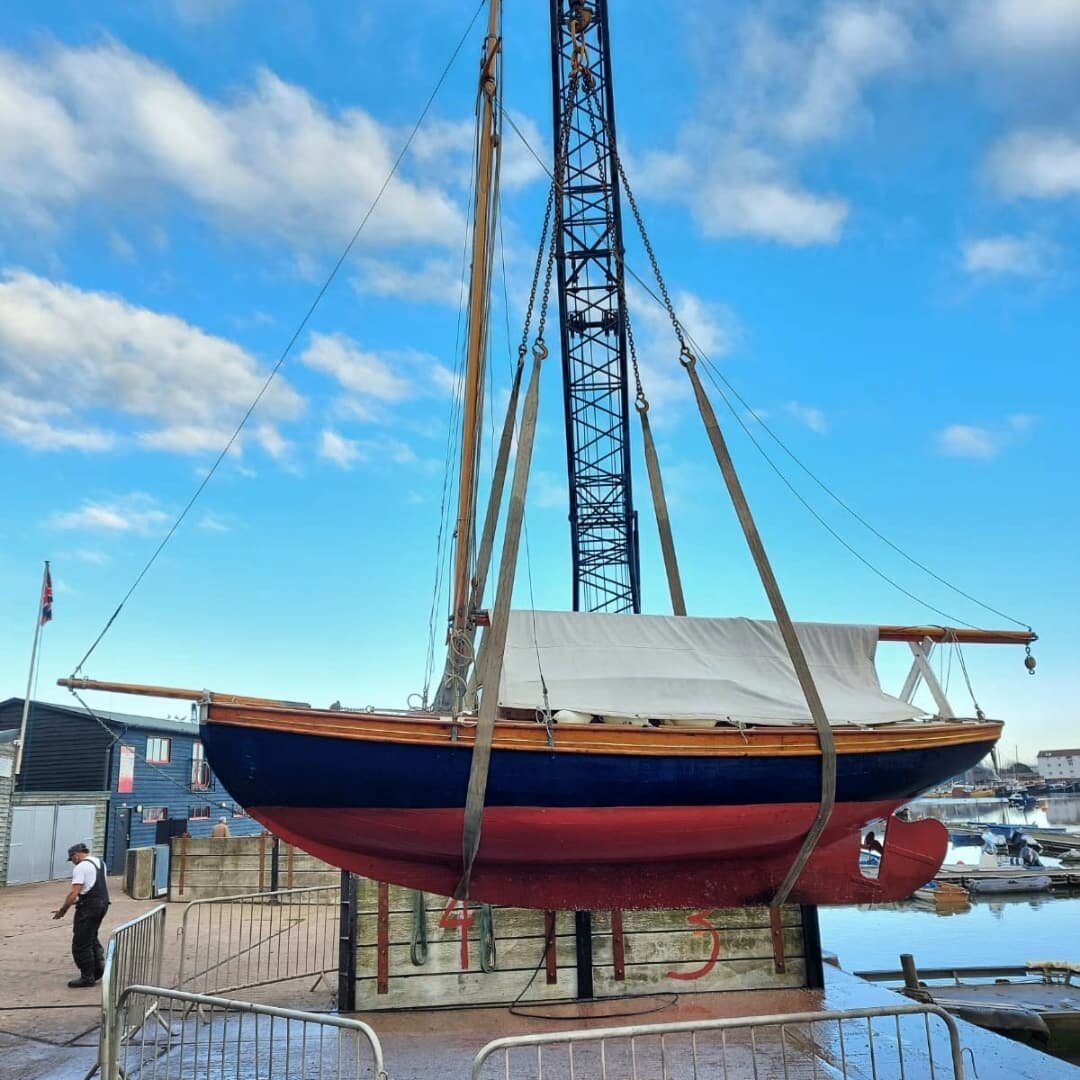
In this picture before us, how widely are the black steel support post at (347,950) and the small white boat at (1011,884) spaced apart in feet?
95.7

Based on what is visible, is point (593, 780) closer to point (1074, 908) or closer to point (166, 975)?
point (166, 975)

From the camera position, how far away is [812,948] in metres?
9.62

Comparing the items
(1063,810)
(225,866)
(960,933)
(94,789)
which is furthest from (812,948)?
(1063,810)

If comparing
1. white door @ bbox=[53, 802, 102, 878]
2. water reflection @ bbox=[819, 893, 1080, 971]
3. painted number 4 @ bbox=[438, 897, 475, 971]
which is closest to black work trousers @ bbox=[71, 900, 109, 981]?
painted number 4 @ bbox=[438, 897, 475, 971]

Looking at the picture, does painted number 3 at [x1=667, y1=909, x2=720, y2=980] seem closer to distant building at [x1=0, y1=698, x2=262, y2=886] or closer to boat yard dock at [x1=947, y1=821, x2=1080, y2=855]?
distant building at [x1=0, y1=698, x2=262, y2=886]

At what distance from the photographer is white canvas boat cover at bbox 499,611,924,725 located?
20.7ft

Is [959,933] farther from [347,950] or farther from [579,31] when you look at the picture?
[579,31]

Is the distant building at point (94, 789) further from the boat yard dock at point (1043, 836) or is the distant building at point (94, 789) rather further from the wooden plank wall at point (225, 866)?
the boat yard dock at point (1043, 836)

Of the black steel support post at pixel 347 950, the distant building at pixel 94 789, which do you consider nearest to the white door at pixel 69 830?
the distant building at pixel 94 789

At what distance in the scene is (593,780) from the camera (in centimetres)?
580

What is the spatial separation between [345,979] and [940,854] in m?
5.77

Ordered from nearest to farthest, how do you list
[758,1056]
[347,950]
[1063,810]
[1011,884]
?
[758,1056], [347,950], [1011,884], [1063,810]

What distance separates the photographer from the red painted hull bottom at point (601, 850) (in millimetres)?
5784

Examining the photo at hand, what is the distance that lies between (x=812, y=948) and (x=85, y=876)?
7.74m
